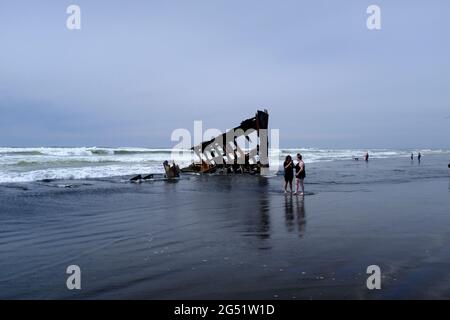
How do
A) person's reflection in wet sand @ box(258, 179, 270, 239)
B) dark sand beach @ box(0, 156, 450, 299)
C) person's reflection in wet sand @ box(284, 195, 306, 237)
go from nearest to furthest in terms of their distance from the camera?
dark sand beach @ box(0, 156, 450, 299)
person's reflection in wet sand @ box(258, 179, 270, 239)
person's reflection in wet sand @ box(284, 195, 306, 237)

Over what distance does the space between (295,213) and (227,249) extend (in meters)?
4.43

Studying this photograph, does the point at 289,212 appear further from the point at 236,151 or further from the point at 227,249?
the point at 236,151

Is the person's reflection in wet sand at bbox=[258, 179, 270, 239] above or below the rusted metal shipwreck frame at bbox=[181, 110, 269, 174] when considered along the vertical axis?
below

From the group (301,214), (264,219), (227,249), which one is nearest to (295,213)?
(301,214)

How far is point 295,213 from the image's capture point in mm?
11320

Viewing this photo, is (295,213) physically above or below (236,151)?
below

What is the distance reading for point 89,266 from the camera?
20.9 feet

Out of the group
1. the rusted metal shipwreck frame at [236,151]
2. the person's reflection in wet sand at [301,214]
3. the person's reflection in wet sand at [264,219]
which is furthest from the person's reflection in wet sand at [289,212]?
the rusted metal shipwreck frame at [236,151]

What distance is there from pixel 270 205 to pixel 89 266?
7.69 m

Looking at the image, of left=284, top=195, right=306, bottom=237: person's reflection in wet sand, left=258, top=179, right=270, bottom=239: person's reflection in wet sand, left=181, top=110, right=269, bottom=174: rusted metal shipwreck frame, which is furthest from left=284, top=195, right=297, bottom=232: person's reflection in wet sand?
left=181, top=110, right=269, bottom=174: rusted metal shipwreck frame

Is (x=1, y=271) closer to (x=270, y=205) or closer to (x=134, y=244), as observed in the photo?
(x=134, y=244)

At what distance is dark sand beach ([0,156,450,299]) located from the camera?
5254mm

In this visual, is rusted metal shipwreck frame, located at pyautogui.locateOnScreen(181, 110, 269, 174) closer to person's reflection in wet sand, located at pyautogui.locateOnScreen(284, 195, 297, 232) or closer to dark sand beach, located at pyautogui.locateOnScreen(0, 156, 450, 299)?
person's reflection in wet sand, located at pyautogui.locateOnScreen(284, 195, 297, 232)

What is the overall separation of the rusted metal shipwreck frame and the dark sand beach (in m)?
12.3
